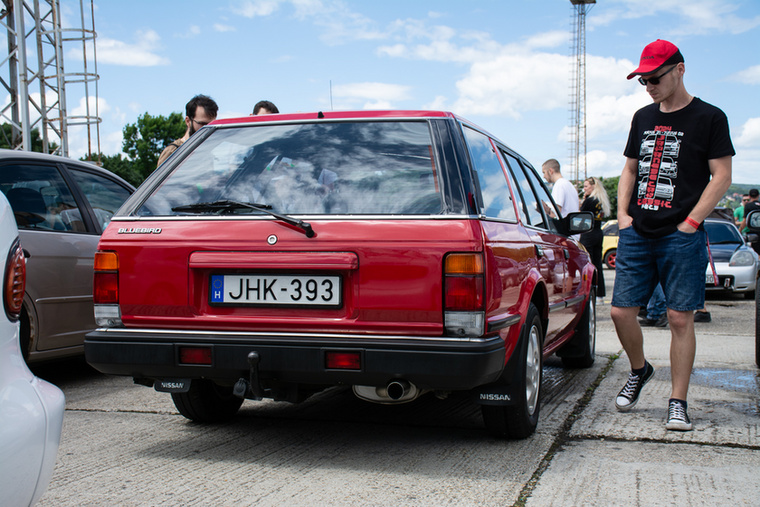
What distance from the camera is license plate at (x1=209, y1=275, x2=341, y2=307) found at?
→ 306 centimetres

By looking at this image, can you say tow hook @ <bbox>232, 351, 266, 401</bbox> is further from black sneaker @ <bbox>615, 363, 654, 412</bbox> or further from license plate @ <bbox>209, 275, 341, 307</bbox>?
black sneaker @ <bbox>615, 363, 654, 412</bbox>

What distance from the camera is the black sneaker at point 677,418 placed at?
12.5 feet

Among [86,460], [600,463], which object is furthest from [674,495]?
[86,460]

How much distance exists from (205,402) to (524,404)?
1.68 meters

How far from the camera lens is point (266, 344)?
10.0 feet

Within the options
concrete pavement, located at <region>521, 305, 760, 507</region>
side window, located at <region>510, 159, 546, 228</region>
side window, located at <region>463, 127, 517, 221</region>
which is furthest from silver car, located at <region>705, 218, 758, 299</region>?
side window, located at <region>463, 127, 517, 221</region>

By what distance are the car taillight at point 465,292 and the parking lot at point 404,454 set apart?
659mm

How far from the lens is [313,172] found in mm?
3322

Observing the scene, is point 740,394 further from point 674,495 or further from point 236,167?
point 236,167

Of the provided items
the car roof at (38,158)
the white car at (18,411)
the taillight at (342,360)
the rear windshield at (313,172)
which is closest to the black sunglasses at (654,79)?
the rear windshield at (313,172)

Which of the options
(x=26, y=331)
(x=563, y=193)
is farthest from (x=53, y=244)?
(x=563, y=193)

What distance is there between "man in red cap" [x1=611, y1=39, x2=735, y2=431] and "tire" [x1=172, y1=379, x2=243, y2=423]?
7.66 ft

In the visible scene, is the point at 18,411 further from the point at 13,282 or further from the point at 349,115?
the point at 349,115

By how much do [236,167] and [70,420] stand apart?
186 centimetres
